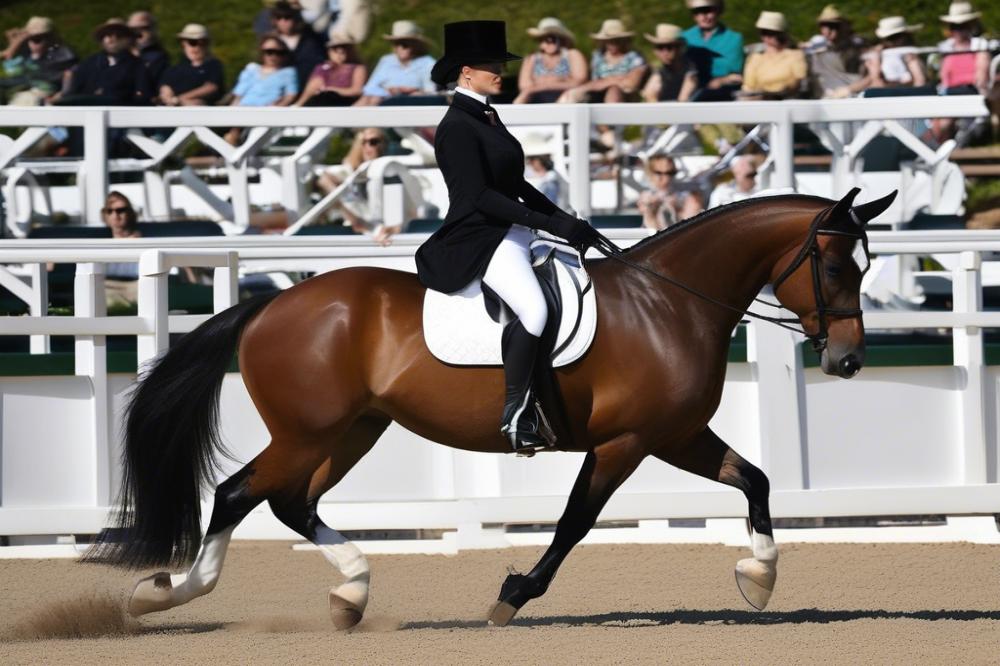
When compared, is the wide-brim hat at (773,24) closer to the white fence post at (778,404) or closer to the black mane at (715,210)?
the white fence post at (778,404)

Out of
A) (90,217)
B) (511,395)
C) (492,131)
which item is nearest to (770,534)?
(511,395)

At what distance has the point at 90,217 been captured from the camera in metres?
10.2

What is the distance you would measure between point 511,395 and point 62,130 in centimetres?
638

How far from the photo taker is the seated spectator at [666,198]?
10188mm

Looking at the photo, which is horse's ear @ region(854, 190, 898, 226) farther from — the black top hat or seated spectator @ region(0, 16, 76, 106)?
seated spectator @ region(0, 16, 76, 106)

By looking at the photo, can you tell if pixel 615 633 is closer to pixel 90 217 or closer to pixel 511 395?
pixel 511 395

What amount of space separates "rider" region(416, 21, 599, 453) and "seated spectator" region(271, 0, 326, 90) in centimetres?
588

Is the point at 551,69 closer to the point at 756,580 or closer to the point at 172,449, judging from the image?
the point at 172,449

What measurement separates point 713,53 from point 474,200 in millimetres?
5980

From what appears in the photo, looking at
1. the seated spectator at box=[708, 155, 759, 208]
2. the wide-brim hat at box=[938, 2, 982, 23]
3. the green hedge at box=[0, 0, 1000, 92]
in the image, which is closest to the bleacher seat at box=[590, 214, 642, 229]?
the seated spectator at box=[708, 155, 759, 208]

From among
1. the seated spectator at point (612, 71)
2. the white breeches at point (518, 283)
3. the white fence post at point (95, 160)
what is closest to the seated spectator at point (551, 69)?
the seated spectator at point (612, 71)

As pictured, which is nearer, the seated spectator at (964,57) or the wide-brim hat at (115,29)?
the seated spectator at (964,57)

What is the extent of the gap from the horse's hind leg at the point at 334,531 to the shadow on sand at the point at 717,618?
0.85ft

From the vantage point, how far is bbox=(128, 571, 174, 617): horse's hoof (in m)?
6.10
